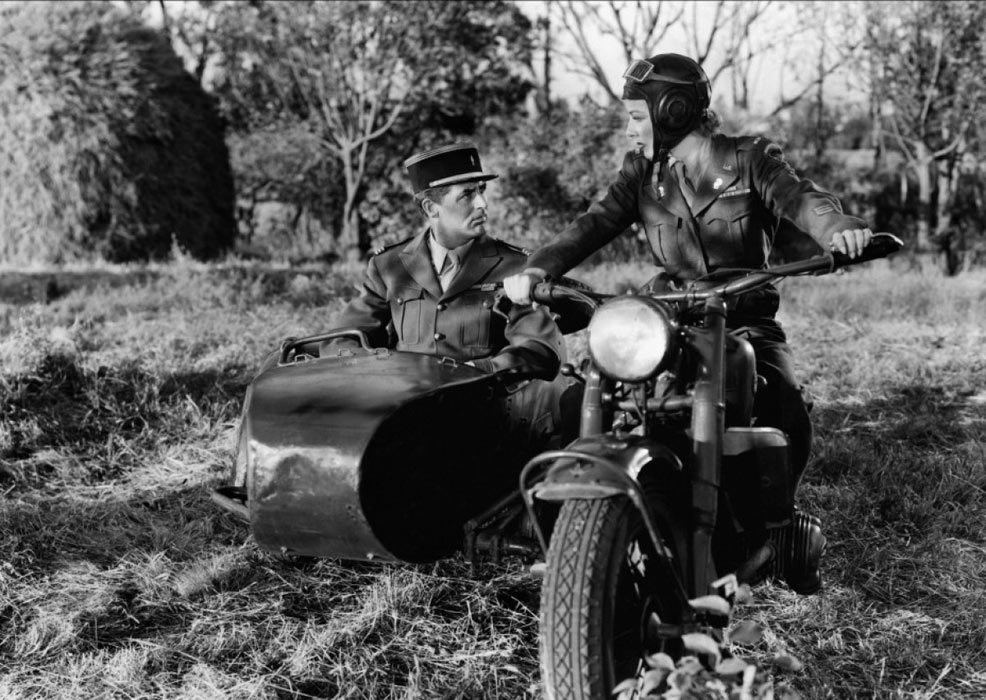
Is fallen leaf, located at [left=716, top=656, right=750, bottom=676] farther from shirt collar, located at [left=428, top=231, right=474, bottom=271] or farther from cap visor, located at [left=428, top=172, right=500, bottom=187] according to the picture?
cap visor, located at [left=428, top=172, right=500, bottom=187]

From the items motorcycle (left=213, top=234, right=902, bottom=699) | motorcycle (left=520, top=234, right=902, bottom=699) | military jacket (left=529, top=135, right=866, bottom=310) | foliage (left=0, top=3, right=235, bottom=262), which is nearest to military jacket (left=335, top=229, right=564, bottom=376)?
motorcycle (left=213, top=234, right=902, bottom=699)

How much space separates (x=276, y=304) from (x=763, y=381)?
5.82m

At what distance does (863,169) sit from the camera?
18.2 meters

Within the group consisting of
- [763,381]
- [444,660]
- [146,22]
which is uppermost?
[146,22]

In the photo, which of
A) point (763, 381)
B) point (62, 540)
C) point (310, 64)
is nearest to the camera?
point (763, 381)

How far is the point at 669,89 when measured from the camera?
328 centimetres

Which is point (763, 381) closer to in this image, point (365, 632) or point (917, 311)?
point (365, 632)

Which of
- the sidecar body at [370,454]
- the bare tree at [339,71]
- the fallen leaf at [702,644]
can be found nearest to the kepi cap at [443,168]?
the sidecar body at [370,454]

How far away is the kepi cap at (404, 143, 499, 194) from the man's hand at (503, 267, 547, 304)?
1.21 metres

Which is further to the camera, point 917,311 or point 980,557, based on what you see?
point 917,311

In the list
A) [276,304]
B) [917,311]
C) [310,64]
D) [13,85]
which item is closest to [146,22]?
[13,85]

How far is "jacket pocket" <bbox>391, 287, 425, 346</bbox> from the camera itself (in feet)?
13.8

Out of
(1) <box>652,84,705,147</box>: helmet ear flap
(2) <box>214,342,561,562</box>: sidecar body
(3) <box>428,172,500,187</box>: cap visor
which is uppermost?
(1) <box>652,84,705,147</box>: helmet ear flap

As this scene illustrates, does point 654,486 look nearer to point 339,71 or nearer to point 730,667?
point 730,667
